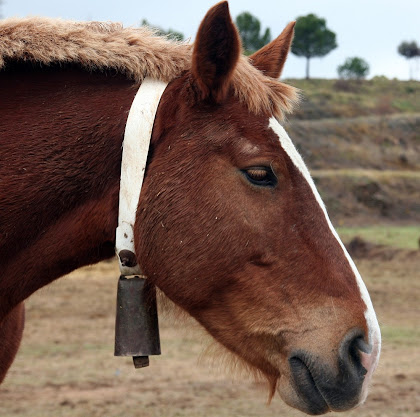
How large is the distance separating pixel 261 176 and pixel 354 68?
6334 centimetres

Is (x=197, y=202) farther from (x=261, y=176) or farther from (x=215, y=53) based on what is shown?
(x=215, y=53)

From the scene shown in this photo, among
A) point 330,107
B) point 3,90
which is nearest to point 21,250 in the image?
point 3,90

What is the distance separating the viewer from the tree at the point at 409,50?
65375 mm

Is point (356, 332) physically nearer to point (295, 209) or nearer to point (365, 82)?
point (295, 209)

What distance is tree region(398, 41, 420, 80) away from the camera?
65375 mm

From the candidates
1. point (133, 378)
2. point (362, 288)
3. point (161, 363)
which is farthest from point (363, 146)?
point (362, 288)

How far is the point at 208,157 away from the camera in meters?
2.52

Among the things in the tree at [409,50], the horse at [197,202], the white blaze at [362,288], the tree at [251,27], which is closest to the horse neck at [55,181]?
the horse at [197,202]

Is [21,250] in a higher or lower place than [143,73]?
lower

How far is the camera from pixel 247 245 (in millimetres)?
2477

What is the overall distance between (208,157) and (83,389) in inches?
205

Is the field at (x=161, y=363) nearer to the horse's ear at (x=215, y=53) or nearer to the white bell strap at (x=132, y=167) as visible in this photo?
the white bell strap at (x=132, y=167)

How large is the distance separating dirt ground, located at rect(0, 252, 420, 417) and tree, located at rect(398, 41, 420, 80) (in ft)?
192

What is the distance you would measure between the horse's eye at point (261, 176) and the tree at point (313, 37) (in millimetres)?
61973
